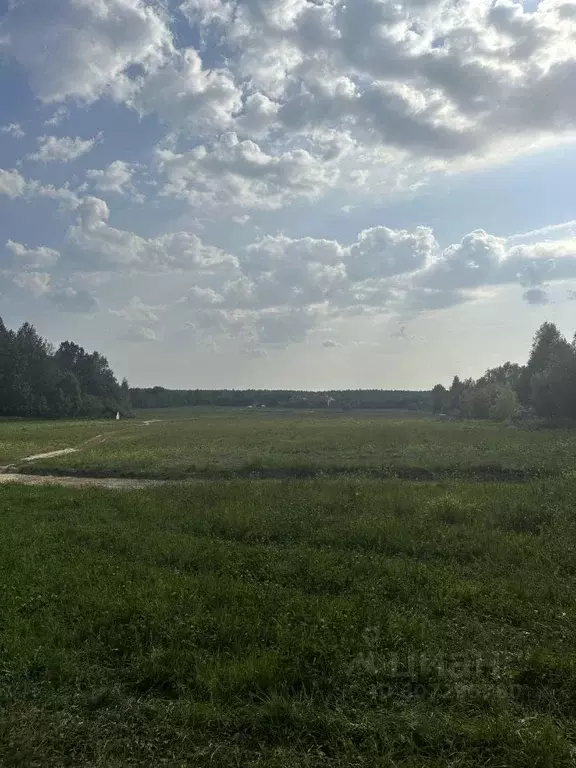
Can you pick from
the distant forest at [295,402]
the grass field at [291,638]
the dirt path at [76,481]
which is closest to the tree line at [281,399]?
the distant forest at [295,402]

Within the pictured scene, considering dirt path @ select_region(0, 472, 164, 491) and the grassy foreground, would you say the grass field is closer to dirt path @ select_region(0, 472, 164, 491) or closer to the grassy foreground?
the grassy foreground

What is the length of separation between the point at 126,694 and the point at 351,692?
2463 mm

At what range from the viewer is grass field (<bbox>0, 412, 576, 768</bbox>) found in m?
5.38

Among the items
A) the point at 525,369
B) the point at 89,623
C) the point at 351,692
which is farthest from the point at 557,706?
the point at 525,369

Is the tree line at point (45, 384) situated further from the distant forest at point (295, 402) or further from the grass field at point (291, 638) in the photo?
the grass field at point (291, 638)

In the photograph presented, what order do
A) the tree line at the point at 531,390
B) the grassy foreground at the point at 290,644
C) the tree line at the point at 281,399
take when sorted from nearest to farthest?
the grassy foreground at the point at 290,644 < the tree line at the point at 531,390 < the tree line at the point at 281,399

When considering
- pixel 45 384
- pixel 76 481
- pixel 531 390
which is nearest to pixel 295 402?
pixel 45 384

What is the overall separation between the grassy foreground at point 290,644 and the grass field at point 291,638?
0.03 meters

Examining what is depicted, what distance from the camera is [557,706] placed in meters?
5.99

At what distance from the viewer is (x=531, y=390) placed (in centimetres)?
8631

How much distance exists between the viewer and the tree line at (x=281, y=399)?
572 feet

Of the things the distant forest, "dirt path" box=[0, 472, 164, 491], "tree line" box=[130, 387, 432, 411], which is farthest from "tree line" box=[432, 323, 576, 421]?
"dirt path" box=[0, 472, 164, 491]

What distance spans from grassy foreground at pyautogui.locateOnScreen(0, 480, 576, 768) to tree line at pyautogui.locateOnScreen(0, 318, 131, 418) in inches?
3947

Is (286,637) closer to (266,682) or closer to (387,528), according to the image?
(266,682)
